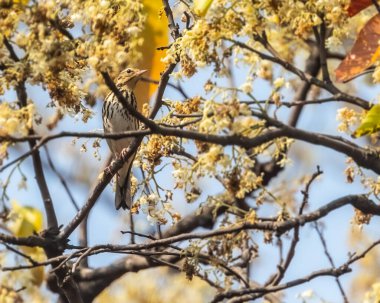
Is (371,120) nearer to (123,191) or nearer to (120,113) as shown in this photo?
(123,191)

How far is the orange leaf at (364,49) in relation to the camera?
9.35 feet

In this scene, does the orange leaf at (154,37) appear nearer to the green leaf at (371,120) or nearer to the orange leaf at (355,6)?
the orange leaf at (355,6)

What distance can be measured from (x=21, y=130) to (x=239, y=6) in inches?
30.9

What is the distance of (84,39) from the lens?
2350 mm

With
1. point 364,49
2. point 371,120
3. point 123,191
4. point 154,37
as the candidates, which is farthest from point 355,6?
point 123,191

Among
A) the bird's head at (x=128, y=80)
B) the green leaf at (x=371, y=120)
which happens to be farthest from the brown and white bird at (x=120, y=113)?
the green leaf at (x=371, y=120)

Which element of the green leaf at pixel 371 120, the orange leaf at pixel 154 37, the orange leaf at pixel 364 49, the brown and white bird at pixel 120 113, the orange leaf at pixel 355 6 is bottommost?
the green leaf at pixel 371 120

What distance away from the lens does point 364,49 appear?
9.41 ft

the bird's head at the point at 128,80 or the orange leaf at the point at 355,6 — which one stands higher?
the bird's head at the point at 128,80

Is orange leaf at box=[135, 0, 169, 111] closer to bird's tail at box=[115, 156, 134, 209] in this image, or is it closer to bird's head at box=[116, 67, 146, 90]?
bird's tail at box=[115, 156, 134, 209]

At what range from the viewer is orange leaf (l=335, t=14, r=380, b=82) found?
112 inches

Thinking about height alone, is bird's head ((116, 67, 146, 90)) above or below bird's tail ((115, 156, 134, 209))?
above

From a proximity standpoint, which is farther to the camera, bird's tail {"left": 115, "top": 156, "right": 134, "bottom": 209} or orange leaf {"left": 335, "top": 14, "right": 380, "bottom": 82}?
bird's tail {"left": 115, "top": 156, "right": 134, "bottom": 209}

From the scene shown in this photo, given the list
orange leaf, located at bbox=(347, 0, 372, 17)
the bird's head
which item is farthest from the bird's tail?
orange leaf, located at bbox=(347, 0, 372, 17)
